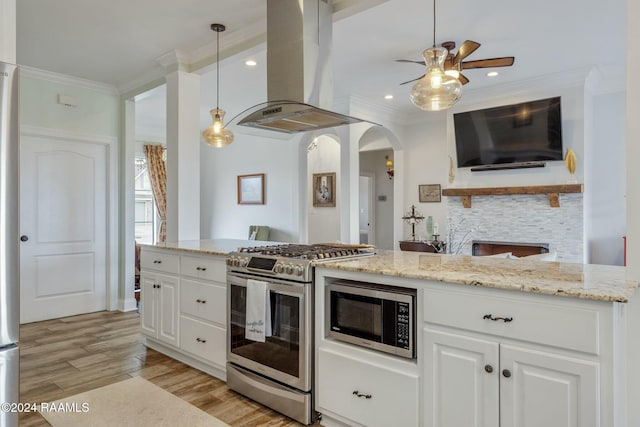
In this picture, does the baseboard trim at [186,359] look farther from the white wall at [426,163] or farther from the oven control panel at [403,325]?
the white wall at [426,163]

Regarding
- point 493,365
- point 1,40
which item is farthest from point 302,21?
point 493,365

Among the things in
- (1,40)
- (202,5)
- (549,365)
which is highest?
(202,5)

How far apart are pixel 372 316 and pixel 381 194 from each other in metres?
7.79

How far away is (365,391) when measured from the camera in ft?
6.67

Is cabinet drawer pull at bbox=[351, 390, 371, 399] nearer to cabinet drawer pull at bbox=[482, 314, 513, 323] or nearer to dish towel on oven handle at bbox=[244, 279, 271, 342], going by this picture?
dish towel on oven handle at bbox=[244, 279, 271, 342]

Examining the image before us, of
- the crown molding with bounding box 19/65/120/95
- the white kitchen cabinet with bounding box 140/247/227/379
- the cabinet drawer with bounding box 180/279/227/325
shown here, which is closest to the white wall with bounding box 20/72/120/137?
the crown molding with bounding box 19/65/120/95

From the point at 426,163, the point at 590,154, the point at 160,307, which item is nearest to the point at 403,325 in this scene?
the point at 160,307

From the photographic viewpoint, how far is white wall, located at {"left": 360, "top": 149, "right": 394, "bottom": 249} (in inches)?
374

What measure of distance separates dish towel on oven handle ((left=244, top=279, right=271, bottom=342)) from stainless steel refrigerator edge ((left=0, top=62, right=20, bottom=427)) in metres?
1.17

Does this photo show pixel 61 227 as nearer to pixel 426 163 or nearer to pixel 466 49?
pixel 466 49

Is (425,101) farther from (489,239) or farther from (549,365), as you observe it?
(489,239)

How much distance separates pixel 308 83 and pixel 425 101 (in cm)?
87

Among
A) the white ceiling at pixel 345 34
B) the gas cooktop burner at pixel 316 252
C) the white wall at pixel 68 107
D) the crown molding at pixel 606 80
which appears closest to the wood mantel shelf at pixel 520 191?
the crown molding at pixel 606 80

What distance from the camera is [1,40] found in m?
1.68
